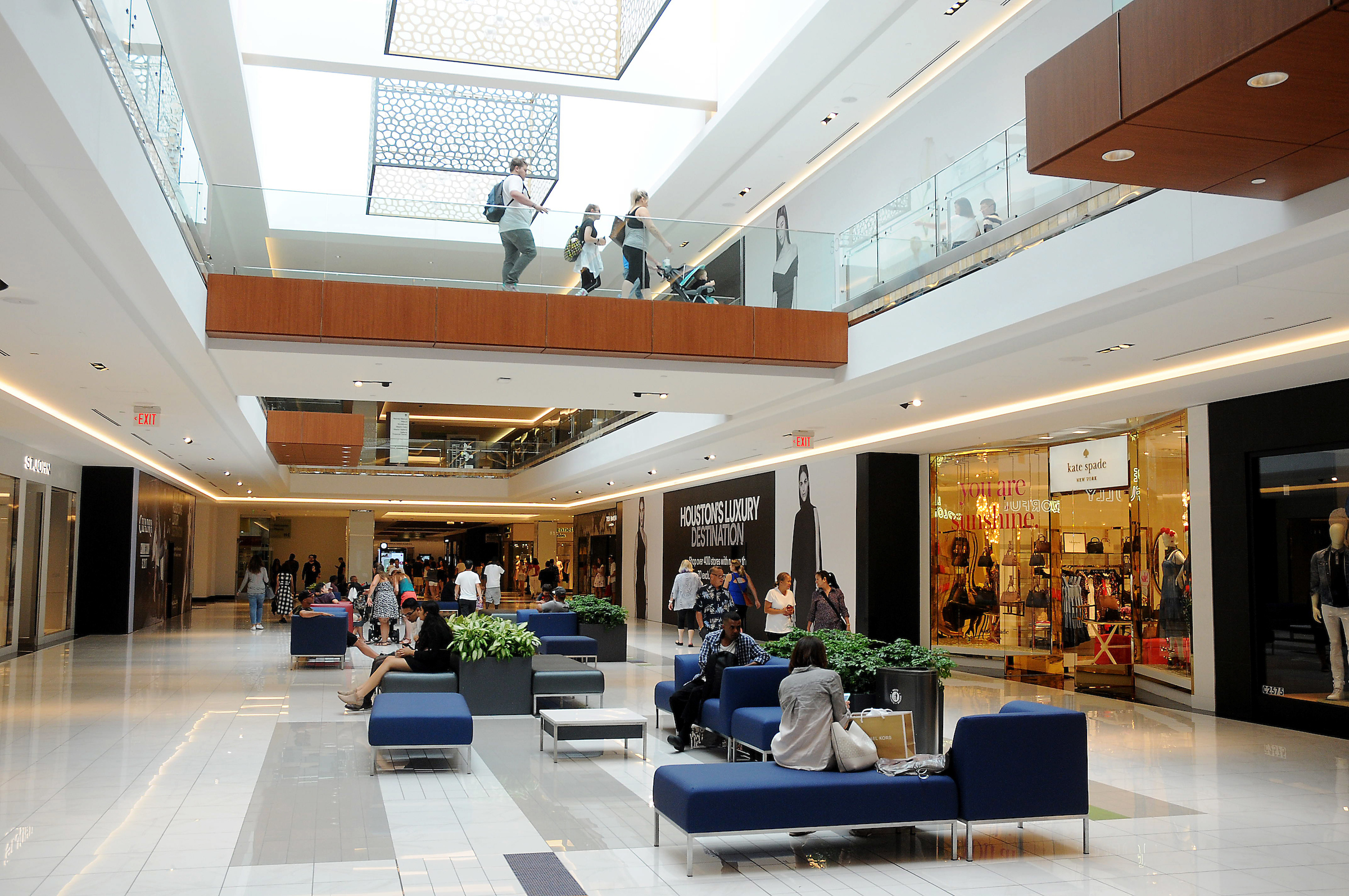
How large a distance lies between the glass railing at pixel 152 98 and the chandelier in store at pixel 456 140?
7672 millimetres

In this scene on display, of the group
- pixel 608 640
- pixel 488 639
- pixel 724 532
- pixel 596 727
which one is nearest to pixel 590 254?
pixel 488 639

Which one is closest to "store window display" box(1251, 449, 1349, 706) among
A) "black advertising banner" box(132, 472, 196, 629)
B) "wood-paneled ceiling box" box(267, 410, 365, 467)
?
"wood-paneled ceiling box" box(267, 410, 365, 467)

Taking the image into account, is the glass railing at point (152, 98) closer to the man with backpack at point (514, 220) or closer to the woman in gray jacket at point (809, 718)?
the man with backpack at point (514, 220)

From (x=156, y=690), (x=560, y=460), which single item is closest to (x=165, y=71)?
(x=156, y=690)

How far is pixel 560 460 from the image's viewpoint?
1066 inches

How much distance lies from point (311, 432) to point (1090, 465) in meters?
15.7

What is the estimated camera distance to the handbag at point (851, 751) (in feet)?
19.7

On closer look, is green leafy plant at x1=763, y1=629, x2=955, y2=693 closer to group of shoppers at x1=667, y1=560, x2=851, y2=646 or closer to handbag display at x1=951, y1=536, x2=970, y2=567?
group of shoppers at x1=667, y1=560, x2=851, y2=646

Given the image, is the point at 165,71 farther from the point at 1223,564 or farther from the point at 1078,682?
the point at 1078,682

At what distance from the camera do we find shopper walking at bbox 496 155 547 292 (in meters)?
11.5

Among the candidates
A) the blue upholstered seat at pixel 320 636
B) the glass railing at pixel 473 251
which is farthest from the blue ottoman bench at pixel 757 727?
the blue upholstered seat at pixel 320 636

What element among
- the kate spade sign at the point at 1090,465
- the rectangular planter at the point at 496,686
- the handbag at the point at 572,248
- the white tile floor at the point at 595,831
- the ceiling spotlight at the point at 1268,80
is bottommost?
the white tile floor at the point at 595,831

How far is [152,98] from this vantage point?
7.98 m

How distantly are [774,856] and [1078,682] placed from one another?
9.91m
